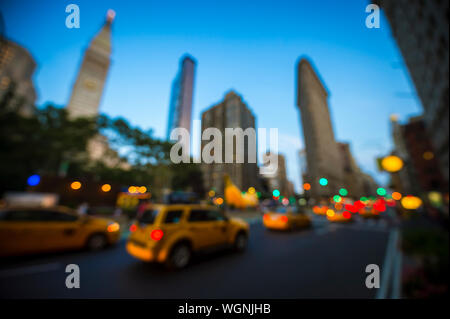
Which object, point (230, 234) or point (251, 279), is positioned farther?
point (230, 234)

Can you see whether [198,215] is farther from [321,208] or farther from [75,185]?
[321,208]

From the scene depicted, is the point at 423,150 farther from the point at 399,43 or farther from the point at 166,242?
the point at 166,242

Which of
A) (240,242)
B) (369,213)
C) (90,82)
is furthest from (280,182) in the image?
(90,82)

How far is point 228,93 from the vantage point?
376 centimetres

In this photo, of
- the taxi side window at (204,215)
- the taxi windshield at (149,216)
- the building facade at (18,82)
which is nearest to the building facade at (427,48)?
the taxi side window at (204,215)

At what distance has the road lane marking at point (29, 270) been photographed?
4098 millimetres

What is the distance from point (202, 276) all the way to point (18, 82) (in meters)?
51.8

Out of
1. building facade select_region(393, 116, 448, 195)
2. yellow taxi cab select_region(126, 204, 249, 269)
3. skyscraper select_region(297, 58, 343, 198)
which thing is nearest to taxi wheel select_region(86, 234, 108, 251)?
yellow taxi cab select_region(126, 204, 249, 269)

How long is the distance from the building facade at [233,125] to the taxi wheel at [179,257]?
2129 mm

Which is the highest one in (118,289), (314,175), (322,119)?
(322,119)

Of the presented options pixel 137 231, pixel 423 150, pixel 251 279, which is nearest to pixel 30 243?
pixel 137 231

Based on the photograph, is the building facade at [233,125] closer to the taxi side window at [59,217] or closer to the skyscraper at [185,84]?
the skyscraper at [185,84]
